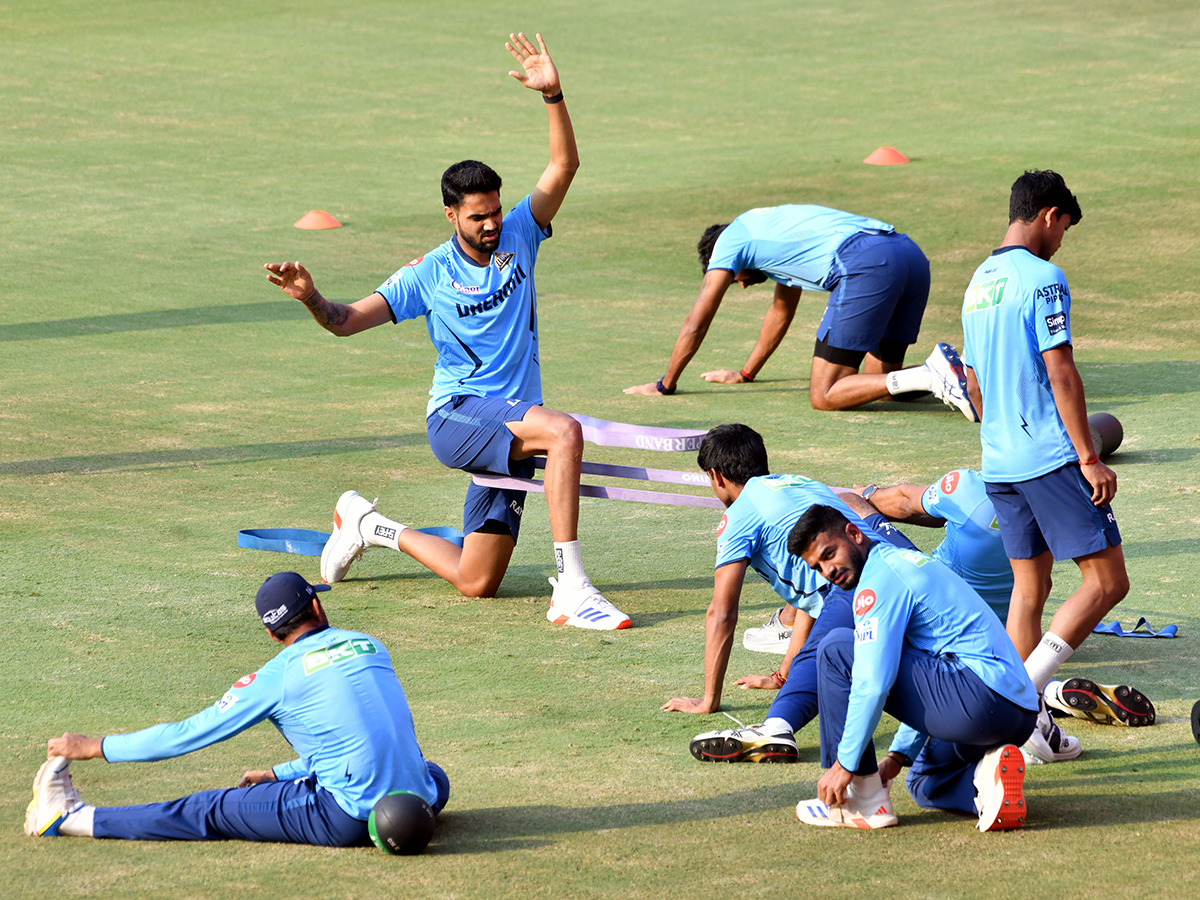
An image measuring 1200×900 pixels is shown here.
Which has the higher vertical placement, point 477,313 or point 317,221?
point 317,221

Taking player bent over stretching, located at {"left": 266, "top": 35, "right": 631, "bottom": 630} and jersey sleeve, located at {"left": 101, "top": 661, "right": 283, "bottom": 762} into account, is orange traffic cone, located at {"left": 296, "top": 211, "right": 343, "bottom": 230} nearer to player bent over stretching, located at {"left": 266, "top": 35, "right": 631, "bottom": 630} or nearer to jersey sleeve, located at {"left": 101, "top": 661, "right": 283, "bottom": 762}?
player bent over stretching, located at {"left": 266, "top": 35, "right": 631, "bottom": 630}

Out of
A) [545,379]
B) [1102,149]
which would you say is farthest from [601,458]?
[1102,149]

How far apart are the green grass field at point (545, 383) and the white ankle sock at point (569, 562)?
0.29 m

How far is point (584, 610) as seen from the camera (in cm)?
757

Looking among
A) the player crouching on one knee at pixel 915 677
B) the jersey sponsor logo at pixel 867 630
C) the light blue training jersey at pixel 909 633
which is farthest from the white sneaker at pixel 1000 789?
the jersey sponsor logo at pixel 867 630

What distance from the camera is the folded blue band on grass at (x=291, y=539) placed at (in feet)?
27.9

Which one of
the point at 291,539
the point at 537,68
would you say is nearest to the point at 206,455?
the point at 291,539

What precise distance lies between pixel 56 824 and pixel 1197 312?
12.4 metres

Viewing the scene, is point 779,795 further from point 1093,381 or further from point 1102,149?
point 1102,149

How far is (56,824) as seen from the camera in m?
5.25

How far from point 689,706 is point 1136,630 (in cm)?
233

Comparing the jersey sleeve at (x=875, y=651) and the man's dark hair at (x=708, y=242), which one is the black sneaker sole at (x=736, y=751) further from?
the man's dark hair at (x=708, y=242)

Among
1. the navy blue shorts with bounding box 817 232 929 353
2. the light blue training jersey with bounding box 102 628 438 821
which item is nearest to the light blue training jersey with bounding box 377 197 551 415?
the light blue training jersey with bounding box 102 628 438 821

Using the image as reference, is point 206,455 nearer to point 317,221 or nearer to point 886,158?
point 317,221
